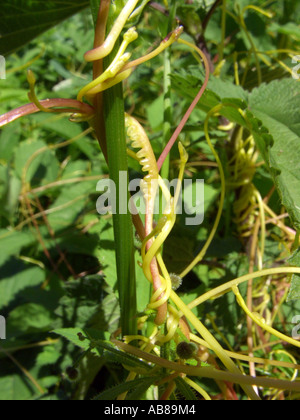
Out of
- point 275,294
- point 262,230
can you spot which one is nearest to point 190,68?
point 262,230

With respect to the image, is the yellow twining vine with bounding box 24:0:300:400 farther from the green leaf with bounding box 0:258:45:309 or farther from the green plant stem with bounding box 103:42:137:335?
the green leaf with bounding box 0:258:45:309

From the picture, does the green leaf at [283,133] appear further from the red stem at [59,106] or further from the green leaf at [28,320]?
the green leaf at [28,320]

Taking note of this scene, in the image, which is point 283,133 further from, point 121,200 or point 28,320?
point 28,320

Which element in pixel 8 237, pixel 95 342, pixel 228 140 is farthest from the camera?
pixel 8 237

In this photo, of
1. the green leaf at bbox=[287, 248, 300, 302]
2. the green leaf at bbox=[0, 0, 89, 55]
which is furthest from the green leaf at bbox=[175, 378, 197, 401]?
the green leaf at bbox=[0, 0, 89, 55]

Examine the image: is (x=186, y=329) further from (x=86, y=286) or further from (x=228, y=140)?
(x=228, y=140)

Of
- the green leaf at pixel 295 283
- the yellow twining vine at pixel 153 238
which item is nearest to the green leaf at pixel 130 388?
the yellow twining vine at pixel 153 238

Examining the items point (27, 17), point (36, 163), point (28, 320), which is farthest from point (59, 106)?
point (36, 163)
